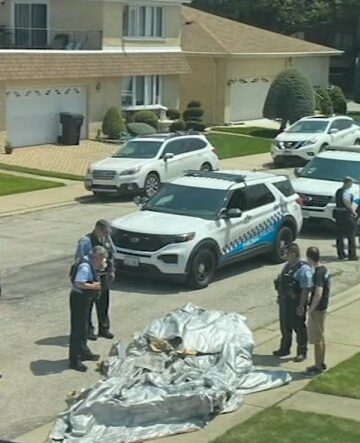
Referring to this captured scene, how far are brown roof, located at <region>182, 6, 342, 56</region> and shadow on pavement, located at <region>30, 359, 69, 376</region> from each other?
36905 millimetres

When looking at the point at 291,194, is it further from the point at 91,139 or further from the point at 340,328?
the point at 91,139

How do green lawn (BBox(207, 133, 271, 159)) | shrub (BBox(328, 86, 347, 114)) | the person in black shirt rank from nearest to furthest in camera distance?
the person in black shirt < green lawn (BBox(207, 133, 271, 159)) < shrub (BBox(328, 86, 347, 114))

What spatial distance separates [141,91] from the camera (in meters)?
44.6

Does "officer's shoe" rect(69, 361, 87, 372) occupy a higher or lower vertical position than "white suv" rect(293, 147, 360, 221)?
lower

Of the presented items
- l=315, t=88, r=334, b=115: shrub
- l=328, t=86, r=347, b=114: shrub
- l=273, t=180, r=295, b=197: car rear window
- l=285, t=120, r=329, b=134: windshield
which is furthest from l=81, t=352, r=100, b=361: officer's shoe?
l=328, t=86, r=347, b=114: shrub

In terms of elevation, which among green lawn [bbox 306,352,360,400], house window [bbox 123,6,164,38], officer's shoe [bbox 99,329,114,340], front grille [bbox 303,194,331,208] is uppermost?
house window [bbox 123,6,164,38]

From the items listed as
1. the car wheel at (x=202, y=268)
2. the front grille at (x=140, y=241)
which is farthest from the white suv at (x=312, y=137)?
the front grille at (x=140, y=241)

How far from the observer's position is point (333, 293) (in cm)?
1769

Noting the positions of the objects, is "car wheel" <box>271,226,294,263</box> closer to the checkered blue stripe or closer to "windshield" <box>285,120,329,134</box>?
the checkered blue stripe

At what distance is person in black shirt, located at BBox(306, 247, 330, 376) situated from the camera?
12609 mm

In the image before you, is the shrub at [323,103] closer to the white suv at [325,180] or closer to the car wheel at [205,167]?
the car wheel at [205,167]

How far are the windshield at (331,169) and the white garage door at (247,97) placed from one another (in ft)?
83.1

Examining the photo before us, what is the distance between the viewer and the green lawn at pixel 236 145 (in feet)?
128

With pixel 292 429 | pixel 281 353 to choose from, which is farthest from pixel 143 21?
pixel 292 429
